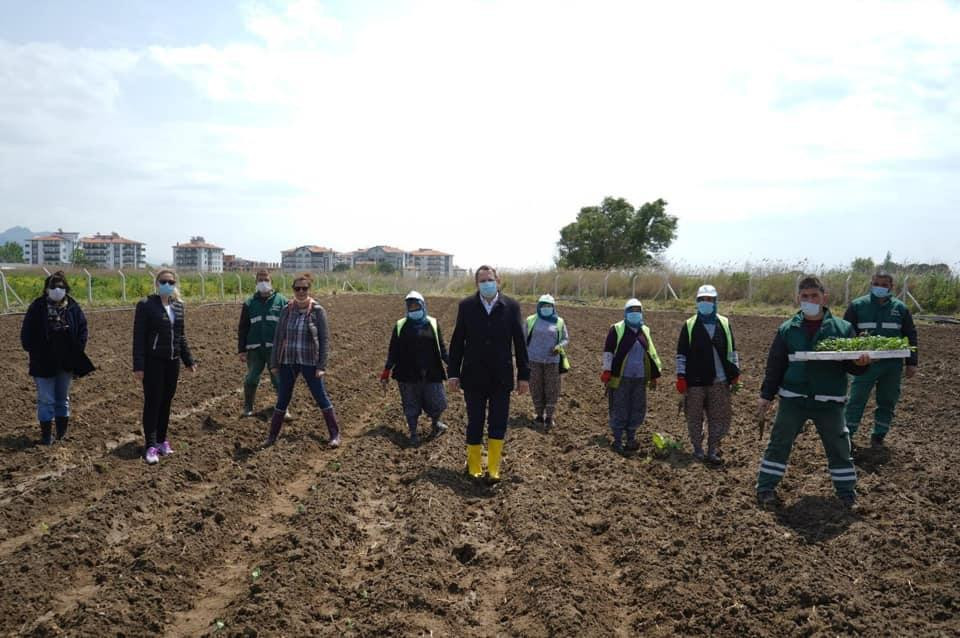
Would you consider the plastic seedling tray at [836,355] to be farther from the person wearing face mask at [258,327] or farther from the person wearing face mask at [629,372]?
the person wearing face mask at [258,327]

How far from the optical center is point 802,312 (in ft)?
19.7

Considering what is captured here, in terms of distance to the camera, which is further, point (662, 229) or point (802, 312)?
point (662, 229)

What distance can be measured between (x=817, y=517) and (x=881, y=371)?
295 cm

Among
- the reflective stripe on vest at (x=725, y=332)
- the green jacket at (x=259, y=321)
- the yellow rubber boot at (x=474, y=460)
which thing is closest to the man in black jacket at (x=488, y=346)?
the yellow rubber boot at (x=474, y=460)

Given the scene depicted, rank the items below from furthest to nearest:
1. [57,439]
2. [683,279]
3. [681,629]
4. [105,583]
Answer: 1. [683,279]
2. [57,439]
3. [105,583]
4. [681,629]

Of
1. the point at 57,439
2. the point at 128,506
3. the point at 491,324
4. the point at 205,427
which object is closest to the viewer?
the point at 128,506

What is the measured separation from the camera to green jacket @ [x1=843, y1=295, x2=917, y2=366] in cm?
798

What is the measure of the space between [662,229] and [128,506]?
53.1 m

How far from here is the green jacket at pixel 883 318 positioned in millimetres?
7984

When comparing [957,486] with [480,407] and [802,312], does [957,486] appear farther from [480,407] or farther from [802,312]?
[480,407]

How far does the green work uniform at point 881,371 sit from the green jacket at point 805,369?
7.42ft

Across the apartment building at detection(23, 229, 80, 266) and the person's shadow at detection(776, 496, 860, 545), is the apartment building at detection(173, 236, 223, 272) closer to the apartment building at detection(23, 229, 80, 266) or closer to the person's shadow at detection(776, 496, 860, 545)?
the apartment building at detection(23, 229, 80, 266)

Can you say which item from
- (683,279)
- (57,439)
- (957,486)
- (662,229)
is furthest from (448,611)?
(662,229)

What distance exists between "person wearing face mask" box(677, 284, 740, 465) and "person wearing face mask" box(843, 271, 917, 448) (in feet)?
5.63
